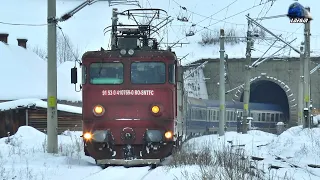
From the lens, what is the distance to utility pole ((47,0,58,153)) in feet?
55.9

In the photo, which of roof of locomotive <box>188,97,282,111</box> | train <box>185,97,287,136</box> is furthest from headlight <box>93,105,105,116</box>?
roof of locomotive <box>188,97,282,111</box>

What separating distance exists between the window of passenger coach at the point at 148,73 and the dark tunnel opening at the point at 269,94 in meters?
53.9

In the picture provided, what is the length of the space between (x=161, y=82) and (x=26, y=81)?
2619 centimetres

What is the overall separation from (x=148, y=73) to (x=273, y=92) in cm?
5841

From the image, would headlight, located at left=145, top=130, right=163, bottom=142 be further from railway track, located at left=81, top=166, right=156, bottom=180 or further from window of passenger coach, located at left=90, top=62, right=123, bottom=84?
window of passenger coach, located at left=90, top=62, right=123, bottom=84

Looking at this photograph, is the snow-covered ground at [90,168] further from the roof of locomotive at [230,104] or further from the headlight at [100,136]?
the roof of locomotive at [230,104]

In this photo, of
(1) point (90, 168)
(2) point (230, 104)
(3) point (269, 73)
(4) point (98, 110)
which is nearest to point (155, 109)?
(4) point (98, 110)

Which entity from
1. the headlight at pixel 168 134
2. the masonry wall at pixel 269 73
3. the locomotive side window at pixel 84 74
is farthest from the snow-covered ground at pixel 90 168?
the masonry wall at pixel 269 73

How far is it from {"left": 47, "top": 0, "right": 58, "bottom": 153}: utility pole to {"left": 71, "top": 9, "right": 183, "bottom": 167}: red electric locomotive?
236 centimetres

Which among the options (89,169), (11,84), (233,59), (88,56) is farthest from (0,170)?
(233,59)

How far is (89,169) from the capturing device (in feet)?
45.4

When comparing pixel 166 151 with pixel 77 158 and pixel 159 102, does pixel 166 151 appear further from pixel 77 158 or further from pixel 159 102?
pixel 77 158

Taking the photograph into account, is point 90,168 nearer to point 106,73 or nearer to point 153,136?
point 153,136

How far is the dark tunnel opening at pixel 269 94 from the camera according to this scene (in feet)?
226
